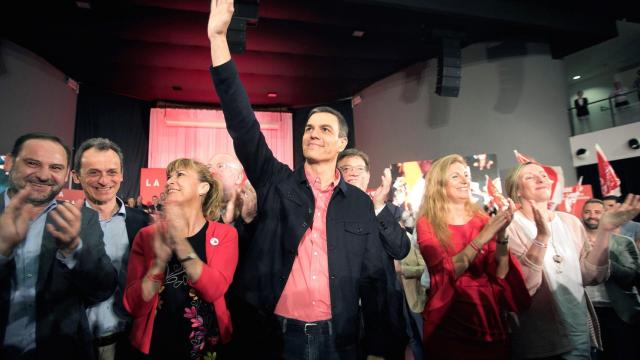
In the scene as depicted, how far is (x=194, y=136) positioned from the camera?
29.5 feet

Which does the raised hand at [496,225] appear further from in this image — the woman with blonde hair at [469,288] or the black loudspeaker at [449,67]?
the black loudspeaker at [449,67]

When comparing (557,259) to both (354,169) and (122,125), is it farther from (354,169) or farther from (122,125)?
(122,125)

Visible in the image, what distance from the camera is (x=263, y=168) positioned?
1691 millimetres

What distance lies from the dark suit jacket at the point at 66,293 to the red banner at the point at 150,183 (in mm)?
5355

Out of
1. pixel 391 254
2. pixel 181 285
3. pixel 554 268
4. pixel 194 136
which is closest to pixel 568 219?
pixel 554 268

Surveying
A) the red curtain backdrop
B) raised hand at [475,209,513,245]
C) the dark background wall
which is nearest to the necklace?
raised hand at [475,209,513,245]

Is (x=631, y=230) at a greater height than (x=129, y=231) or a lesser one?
lesser

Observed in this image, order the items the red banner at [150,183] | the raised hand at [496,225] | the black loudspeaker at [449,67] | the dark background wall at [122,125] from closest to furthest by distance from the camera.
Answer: the raised hand at [496,225] < the black loudspeaker at [449,67] < the red banner at [150,183] < the dark background wall at [122,125]

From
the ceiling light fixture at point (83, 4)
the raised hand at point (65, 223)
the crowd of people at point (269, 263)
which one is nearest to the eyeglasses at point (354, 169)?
the crowd of people at point (269, 263)

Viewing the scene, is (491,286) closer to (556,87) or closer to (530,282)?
(530,282)

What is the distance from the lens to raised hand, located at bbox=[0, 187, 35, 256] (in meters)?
1.29

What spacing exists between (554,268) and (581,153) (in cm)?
672

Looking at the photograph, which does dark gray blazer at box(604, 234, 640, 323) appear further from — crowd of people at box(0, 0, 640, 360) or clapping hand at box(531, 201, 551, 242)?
clapping hand at box(531, 201, 551, 242)

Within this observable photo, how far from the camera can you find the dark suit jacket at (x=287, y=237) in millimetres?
1501
